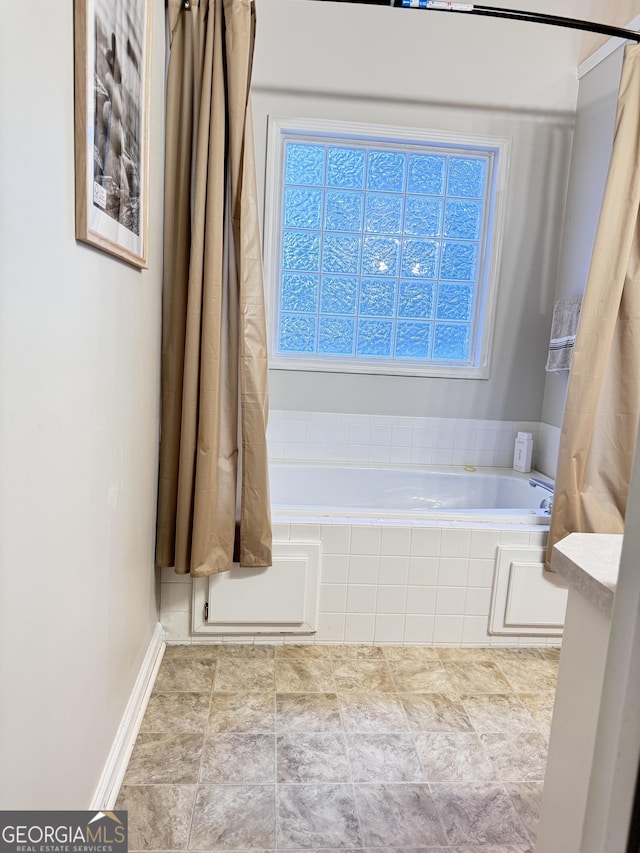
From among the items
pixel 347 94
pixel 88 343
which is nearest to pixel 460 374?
pixel 347 94

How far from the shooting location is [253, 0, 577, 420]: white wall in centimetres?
280

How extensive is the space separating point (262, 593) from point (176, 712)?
549 mm

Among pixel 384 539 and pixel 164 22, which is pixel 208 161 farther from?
pixel 384 539

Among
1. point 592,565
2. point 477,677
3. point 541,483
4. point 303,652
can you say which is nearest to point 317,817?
point 303,652

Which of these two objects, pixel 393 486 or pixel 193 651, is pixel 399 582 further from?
pixel 193 651

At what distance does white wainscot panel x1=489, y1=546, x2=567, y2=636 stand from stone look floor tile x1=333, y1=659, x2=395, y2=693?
0.54m

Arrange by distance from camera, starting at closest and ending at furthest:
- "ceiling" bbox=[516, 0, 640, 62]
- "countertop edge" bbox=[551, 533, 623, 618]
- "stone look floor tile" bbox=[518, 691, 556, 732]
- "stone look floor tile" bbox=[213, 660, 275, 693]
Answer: "countertop edge" bbox=[551, 533, 623, 618] < "stone look floor tile" bbox=[518, 691, 556, 732] < "stone look floor tile" bbox=[213, 660, 275, 693] < "ceiling" bbox=[516, 0, 640, 62]

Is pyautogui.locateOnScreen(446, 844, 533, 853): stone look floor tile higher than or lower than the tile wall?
lower

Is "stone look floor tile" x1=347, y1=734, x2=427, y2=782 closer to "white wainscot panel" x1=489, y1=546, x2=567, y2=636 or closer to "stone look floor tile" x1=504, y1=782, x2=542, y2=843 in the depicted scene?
"stone look floor tile" x1=504, y1=782, x2=542, y2=843

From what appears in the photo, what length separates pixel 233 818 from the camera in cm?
155

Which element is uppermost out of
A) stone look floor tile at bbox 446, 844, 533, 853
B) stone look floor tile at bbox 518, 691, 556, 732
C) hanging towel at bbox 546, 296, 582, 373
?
hanging towel at bbox 546, 296, 582, 373

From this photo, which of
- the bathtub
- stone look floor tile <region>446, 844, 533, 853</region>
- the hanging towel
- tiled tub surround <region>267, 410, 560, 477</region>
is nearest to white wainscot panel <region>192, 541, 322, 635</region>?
the bathtub

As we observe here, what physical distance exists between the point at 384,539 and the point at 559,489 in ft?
2.44

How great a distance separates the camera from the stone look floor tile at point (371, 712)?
195 centimetres
